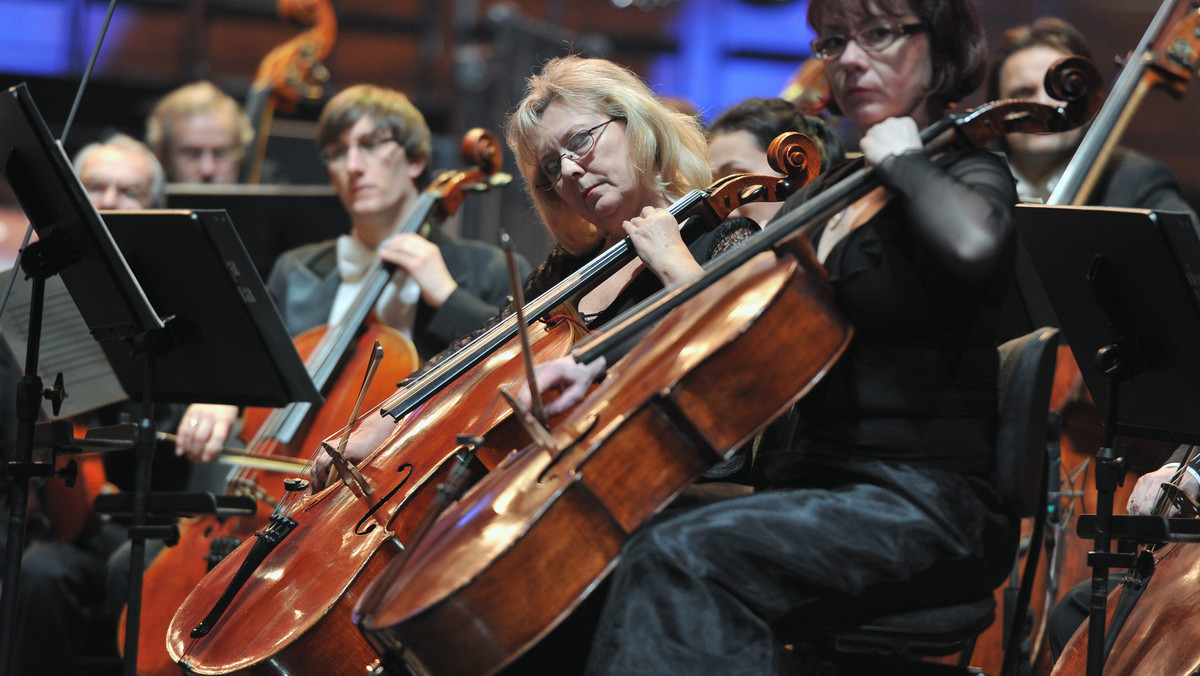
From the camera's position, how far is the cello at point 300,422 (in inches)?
98.3

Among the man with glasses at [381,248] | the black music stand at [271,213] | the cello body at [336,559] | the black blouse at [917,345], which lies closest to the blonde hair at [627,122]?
the cello body at [336,559]

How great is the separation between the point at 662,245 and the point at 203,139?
2748mm

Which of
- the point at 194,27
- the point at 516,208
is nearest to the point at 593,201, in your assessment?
the point at 516,208

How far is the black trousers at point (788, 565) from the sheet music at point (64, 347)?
139 cm

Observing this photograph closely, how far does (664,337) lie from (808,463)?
29cm

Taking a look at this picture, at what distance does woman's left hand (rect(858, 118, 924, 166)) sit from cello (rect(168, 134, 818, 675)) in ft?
0.90

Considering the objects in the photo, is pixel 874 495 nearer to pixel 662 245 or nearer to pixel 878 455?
pixel 878 455

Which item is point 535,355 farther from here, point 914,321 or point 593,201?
point 914,321

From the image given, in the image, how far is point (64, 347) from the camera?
2.35 meters

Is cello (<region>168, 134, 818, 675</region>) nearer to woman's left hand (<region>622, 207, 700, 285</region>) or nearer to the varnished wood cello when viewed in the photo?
woman's left hand (<region>622, 207, 700, 285</region>)

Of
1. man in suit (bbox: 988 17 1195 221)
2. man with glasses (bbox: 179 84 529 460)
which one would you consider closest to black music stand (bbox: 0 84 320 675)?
man with glasses (bbox: 179 84 529 460)

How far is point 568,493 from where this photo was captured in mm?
1290

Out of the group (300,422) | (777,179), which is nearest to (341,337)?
(300,422)

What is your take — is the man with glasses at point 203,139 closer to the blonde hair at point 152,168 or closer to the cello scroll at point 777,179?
the blonde hair at point 152,168
